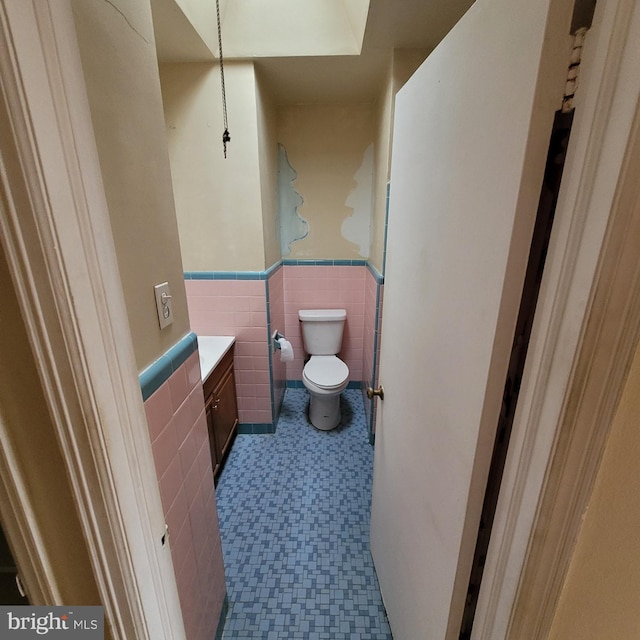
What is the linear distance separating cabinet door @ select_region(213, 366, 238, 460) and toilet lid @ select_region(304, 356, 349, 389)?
0.53 metres

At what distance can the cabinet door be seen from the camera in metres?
1.78

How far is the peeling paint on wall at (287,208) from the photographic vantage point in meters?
2.39

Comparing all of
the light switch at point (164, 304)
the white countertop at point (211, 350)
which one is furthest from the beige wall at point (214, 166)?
the light switch at point (164, 304)

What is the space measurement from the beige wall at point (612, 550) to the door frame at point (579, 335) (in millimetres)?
17

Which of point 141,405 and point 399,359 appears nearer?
point 141,405

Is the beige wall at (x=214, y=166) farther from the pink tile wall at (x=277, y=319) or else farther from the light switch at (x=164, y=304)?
the light switch at (x=164, y=304)

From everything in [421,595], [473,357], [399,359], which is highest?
[473,357]

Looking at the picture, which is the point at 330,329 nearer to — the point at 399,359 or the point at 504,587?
the point at 399,359

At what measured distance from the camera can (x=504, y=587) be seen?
582 mm

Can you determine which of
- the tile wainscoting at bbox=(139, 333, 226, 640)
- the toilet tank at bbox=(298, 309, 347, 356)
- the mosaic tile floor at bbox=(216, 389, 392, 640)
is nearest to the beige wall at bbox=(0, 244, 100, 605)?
the tile wainscoting at bbox=(139, 333, 226, 640)

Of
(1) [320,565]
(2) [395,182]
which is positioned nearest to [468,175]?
(2) [395,182]

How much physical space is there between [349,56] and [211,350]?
1.80m

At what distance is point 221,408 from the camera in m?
1.85

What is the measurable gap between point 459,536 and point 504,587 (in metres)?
0.10
